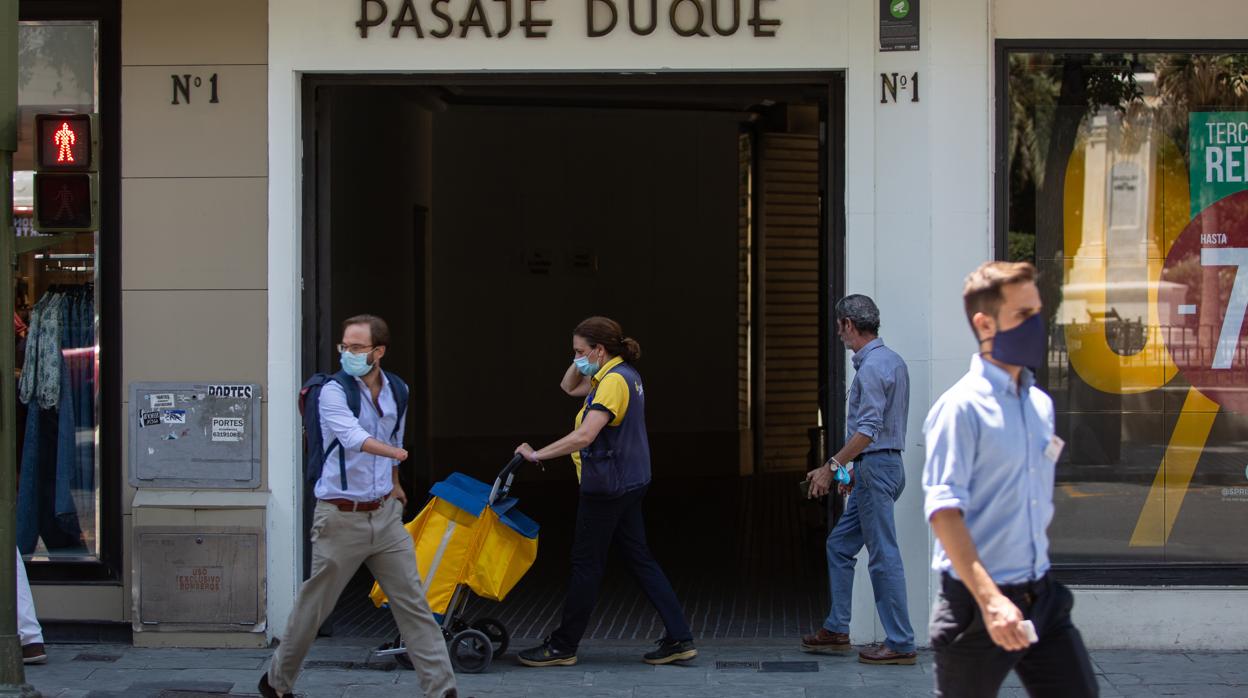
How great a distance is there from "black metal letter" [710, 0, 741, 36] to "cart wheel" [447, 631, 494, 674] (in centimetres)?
341

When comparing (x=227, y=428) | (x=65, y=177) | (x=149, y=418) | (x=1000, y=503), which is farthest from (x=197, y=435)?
(x=1000, y=503)

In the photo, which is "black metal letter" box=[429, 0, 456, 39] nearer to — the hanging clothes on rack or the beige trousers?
the hanging clothes on rack

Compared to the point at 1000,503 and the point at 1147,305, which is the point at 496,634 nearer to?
the point at 1000,503

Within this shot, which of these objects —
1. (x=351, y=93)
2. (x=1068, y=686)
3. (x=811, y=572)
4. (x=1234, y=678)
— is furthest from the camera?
(x=351, y=93)

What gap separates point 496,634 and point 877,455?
216 cm

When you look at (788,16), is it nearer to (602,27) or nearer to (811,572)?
(602,27)

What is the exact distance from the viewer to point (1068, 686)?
4207 mm

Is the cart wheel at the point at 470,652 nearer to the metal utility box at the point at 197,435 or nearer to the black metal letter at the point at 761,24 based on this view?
the metal utility box at the point at 197,435

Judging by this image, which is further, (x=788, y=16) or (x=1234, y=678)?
(x=788, y=16)

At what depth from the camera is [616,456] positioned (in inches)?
285

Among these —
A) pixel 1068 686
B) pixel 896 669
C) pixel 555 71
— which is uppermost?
pixel 555 71

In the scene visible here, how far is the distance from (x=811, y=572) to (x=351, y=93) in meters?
5.04

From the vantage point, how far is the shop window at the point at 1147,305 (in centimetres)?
802

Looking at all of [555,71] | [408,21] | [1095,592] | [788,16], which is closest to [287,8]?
[408,21]
